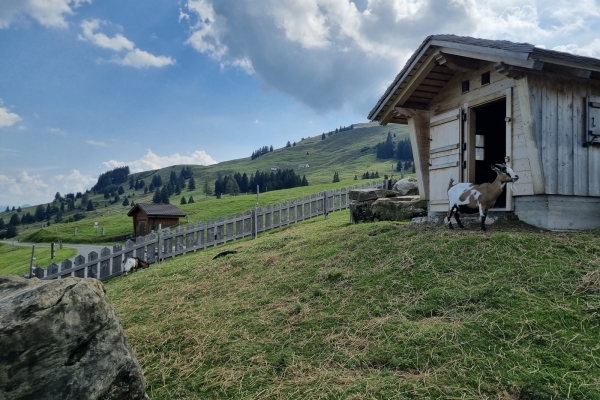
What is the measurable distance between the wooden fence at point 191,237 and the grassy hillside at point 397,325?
718 cm

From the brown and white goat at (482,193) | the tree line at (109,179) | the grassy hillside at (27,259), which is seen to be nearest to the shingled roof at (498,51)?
the brown and white goat at (482,193)

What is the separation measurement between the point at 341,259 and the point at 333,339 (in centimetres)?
291

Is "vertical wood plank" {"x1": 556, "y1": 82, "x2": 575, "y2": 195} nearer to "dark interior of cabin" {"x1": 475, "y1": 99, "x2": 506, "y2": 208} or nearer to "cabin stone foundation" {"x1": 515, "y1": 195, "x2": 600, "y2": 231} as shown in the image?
"cabin stone foundation" {"x1": 515, "y1": 195, "x2": 600, "y2": 231}

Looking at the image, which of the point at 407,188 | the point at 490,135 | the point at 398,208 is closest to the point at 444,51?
the point at 490,135

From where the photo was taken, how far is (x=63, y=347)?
3637mm

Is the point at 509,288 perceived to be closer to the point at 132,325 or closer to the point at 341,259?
the point at 341,259

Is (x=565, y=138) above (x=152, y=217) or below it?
above

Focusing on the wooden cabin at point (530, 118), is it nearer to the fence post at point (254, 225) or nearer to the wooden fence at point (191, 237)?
the fence post at point (254, 225)

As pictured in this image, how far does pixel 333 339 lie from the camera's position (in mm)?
5098

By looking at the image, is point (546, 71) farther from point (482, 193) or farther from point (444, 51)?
point (482, 193)

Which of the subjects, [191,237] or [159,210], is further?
[159,210]

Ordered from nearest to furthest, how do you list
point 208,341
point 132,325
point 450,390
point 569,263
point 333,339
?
point 450,390, point 333,339, point 208,341, point 569,263, point 132,325

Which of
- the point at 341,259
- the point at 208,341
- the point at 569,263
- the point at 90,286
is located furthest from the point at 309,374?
the point at 569,263

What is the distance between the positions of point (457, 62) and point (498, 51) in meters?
1.81
